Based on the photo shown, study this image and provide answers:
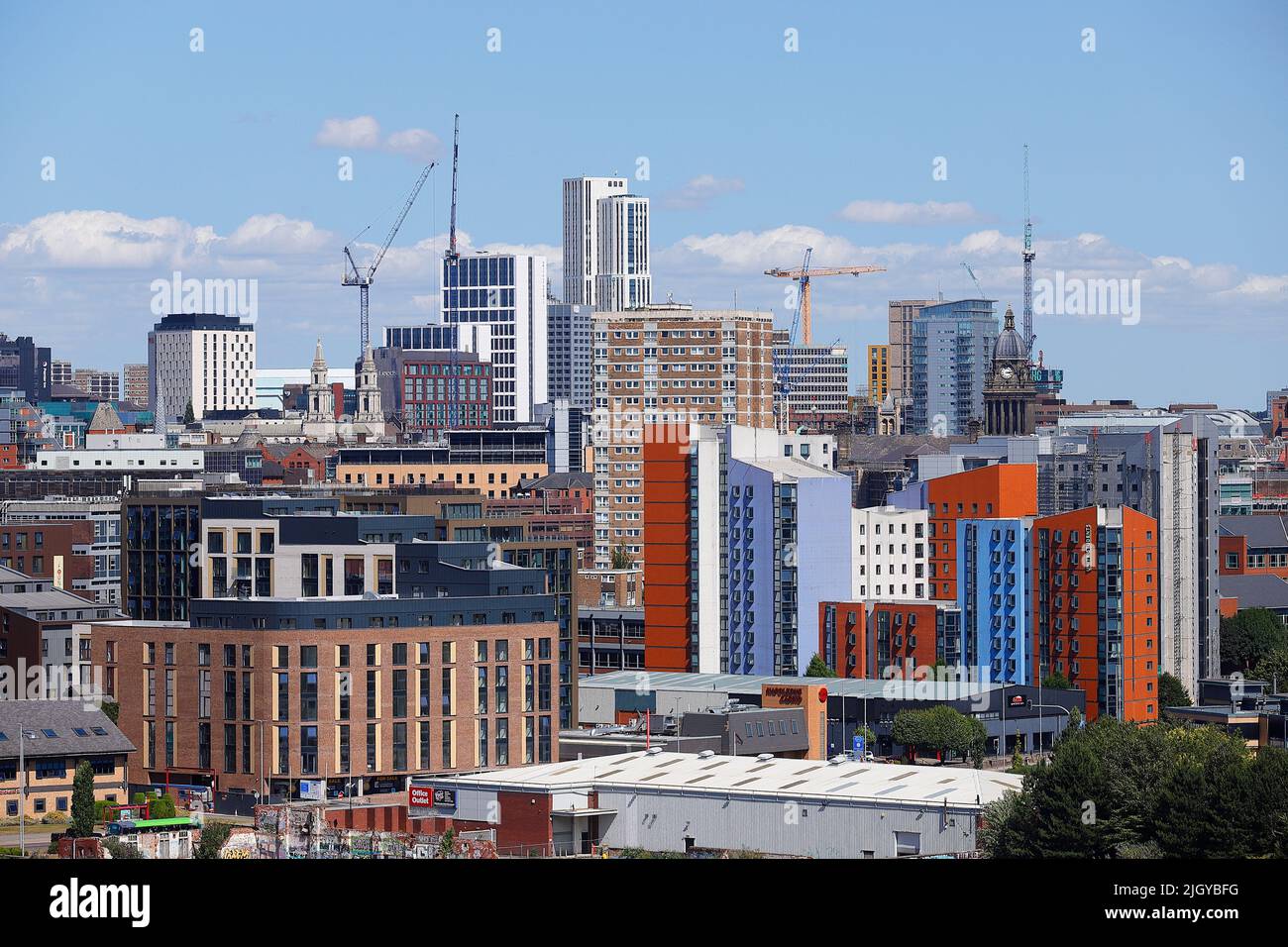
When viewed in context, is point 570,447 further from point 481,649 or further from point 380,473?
point 481,649

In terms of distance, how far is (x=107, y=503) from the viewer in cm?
10700

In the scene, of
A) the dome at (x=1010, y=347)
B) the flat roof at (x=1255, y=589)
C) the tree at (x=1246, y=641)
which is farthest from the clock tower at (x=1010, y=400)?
the tree at (x=1246, y=641)

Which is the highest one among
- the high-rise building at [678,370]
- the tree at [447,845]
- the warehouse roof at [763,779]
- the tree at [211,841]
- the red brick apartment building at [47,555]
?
the high-rise building at [678,370]

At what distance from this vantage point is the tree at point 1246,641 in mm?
82312

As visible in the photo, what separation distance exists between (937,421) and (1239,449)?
3184 cm

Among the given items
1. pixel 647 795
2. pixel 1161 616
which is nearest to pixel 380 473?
pixel 1161 616

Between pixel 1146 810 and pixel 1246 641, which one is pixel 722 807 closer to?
pixel 1146 810

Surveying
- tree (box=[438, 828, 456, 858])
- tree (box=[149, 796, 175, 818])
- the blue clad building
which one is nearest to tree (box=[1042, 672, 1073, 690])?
the blue clad building

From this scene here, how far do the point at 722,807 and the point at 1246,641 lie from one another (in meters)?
45.2

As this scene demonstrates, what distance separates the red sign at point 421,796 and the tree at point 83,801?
20.9ft

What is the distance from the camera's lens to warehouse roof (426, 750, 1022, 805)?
42.2m

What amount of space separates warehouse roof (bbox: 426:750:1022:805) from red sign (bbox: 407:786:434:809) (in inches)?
13.7

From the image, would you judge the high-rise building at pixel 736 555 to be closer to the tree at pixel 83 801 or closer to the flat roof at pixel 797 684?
the flat roof at pixel 797 684
